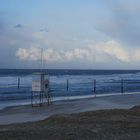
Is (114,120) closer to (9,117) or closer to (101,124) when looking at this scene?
(101,124)

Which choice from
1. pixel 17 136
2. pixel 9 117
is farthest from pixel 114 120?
pixel 9 117

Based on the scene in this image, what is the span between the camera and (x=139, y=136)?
488 inches

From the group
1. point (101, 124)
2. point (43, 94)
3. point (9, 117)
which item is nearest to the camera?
point (101, 124)

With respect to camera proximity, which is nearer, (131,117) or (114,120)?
(114,120)

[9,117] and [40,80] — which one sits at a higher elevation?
[40,80]

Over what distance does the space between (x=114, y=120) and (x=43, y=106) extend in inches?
512

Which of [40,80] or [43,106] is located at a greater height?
[40,80]

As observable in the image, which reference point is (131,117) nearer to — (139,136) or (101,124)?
(101,124)

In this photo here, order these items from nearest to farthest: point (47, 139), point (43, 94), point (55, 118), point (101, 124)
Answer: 1. point (47, 139)
2. point (101, 124)
3. point (55, 118)
4. point (43, 94)

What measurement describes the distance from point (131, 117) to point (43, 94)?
13.3 meters

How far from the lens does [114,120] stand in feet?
51.5

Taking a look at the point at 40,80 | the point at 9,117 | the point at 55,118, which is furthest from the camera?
the point at 40,80

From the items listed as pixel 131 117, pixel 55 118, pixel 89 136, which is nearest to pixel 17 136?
pixel 89 136

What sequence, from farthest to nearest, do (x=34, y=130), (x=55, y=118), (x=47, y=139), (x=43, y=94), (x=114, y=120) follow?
(x=43, y=94) → (x=55, y=118) → (x=114, y=120) → (x=34, y=130) → (x=47, y=139)
